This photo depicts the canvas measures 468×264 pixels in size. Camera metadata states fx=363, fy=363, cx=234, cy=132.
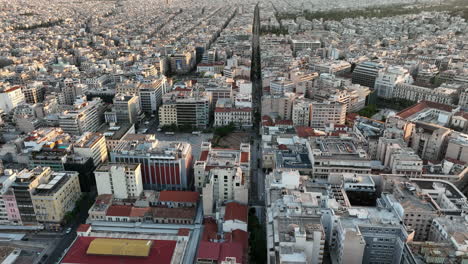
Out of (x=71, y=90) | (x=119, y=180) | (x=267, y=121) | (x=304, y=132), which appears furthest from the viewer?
(x=71, y=90)

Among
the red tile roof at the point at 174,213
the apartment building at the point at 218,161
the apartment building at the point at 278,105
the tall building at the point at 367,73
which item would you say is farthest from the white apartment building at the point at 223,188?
the tall building at the point at 367,73

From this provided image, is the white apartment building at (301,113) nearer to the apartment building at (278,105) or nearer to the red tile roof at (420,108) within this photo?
the apartment building at (278,105)

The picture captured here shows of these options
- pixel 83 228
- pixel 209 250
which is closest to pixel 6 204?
pixel 83 228

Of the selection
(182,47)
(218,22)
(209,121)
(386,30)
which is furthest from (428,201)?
(218,22)

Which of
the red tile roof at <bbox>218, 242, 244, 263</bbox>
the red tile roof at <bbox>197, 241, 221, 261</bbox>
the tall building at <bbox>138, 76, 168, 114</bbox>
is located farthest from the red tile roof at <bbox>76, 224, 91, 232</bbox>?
the tall building at <bbox>138, 76, 168, 114</bbox>

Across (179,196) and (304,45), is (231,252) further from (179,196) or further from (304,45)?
(304,45)

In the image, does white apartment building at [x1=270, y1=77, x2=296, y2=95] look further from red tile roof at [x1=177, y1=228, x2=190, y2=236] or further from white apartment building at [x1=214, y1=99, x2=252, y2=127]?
red tile roof at [x1=177, y1=228, x2=190, y2=236]
